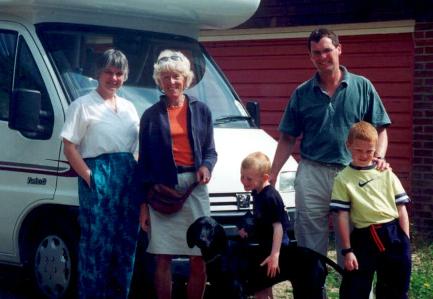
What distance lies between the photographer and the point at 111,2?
6.67m

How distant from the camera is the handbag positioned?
5648 mm

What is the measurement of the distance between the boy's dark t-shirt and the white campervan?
770 millimetres

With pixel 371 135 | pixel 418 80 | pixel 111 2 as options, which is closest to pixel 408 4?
pixel 418 80

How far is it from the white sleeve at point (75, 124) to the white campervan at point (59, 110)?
0.49 m

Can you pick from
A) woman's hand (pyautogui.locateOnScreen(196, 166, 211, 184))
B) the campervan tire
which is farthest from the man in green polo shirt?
the campervan tire

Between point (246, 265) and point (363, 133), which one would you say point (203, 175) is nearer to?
point (246, 265)

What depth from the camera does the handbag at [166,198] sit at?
565 cm

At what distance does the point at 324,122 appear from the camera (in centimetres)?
551

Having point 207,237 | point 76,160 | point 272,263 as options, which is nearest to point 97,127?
point 76,160

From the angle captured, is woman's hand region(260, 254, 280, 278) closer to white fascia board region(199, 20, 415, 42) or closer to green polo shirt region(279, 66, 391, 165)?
green polo shirt region(279, 66, 391, 165)

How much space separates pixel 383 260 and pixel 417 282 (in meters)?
1.93

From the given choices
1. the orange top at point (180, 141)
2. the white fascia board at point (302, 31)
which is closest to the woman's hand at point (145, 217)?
the orange top at point (180, 141)

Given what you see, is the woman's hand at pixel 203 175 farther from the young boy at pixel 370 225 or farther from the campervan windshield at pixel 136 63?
the campervan windshield at pixel 136 63

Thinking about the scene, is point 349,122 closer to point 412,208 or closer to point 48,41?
point 48,41
